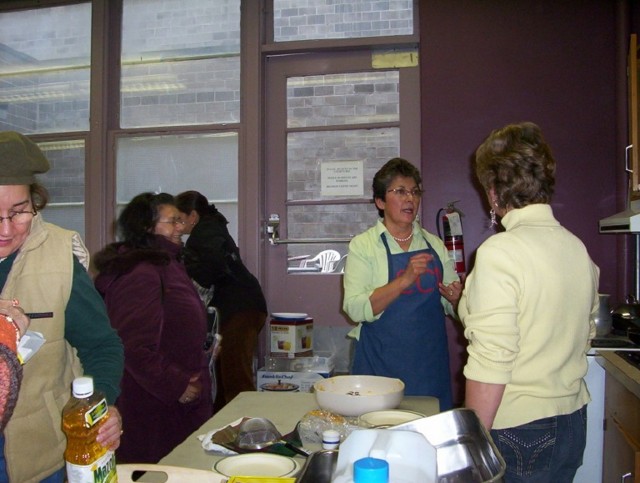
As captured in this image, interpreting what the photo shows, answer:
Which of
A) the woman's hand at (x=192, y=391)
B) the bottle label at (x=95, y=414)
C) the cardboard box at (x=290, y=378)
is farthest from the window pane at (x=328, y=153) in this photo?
the bottle label at (x=95, y=414)

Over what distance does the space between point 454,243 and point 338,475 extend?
2.44 m

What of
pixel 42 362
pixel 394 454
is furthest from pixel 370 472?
pixel 42 362

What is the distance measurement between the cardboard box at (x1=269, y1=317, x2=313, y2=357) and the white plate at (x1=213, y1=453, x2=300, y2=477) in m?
2.28

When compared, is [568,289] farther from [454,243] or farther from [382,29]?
[382,29]

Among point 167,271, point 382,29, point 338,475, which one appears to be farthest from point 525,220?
point 382,29

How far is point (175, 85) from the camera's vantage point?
4020 millimetres

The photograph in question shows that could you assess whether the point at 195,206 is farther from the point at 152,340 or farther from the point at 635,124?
the point at 635,124

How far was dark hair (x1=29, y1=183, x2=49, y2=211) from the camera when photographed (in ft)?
4.51

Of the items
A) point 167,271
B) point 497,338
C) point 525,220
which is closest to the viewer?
point 497,338

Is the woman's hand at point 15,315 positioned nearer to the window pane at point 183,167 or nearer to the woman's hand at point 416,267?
the woman's hand at point 416,267

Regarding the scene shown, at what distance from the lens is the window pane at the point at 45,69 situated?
4.12 meters

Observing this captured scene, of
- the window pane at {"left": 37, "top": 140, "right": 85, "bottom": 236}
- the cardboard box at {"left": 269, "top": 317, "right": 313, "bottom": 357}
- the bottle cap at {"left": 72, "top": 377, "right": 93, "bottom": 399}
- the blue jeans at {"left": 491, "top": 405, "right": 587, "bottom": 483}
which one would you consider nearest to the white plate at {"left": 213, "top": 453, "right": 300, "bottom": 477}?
the bottle cap at {"left": 72, "top": 377, "right": 93, "bottom": 399}

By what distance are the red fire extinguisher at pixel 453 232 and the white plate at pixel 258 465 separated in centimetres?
183

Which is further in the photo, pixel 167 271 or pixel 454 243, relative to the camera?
pixel 454 243
